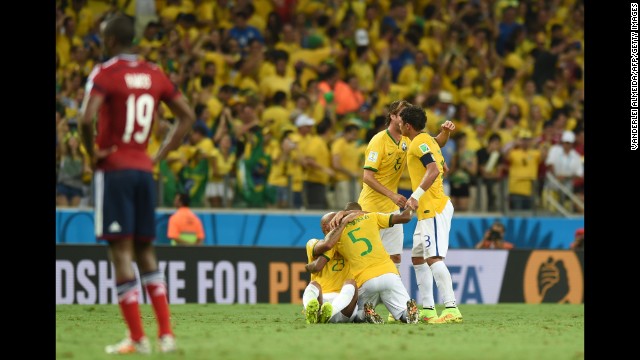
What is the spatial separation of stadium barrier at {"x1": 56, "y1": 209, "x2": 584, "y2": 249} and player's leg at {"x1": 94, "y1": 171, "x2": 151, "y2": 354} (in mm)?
10151

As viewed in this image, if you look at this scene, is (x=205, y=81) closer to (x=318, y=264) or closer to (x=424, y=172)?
(x=424, y=172)

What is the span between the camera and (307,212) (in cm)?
2047

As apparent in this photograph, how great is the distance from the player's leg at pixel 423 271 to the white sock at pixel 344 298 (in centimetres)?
103

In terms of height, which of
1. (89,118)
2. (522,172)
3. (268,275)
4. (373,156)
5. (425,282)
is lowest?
(268,275)

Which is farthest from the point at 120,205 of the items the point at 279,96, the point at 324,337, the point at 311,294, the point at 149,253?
the point at 279,96

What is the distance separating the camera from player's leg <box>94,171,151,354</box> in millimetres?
9078

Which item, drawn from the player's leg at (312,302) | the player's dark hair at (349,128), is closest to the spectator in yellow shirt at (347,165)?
the player's dark hair at (349,128)

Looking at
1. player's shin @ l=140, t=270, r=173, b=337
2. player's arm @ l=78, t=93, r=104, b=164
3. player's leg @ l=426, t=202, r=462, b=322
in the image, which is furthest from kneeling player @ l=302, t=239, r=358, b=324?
player's arm @ l=78, t=93, r=104, b=164

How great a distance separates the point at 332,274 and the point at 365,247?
1.63ft

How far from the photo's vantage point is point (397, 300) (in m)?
13.1

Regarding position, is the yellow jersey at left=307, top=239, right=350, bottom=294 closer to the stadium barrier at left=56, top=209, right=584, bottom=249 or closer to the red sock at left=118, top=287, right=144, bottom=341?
the red sock at left=118, top=287, right=144, bottom=341
